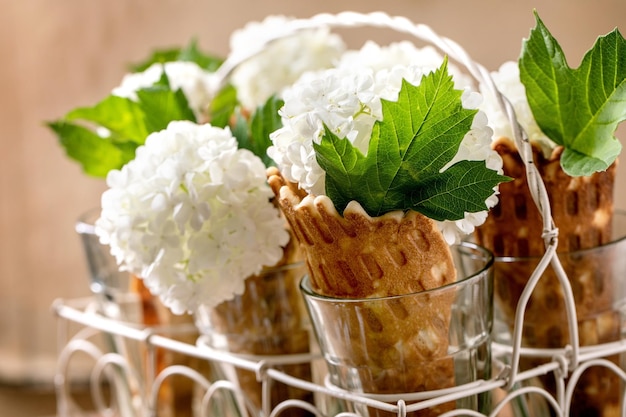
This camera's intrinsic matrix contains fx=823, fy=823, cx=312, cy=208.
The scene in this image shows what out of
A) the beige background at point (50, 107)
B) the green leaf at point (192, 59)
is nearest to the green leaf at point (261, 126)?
the green leaf at point (192, 59)

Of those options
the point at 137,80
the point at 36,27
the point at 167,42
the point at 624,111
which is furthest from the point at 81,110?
the point at 36,27

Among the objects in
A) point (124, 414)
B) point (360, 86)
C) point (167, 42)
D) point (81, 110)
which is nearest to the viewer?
point (360, 86)

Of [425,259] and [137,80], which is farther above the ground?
[137,80]

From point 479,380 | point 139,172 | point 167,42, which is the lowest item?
point 479,380

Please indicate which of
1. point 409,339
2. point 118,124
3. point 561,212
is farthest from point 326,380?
point 118,124

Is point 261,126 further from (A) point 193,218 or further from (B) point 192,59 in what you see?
(B) point 192,59

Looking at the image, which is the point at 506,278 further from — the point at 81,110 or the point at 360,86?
the point at 81,110
